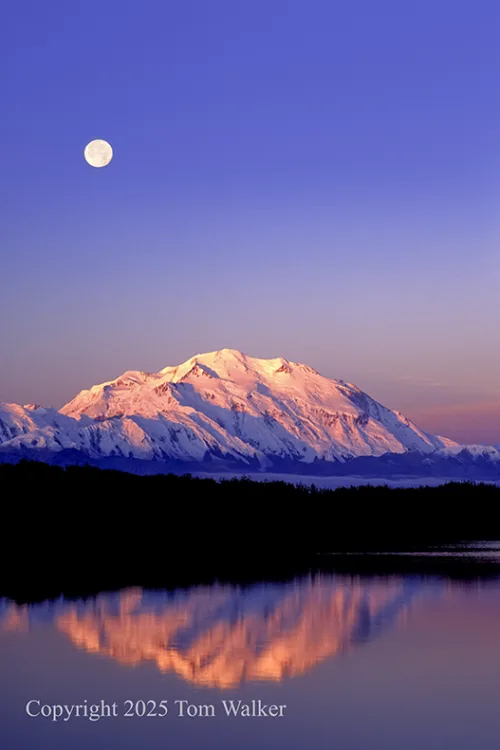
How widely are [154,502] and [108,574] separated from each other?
112 ft

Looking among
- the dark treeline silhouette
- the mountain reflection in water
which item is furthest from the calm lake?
the dark treeline silhouette

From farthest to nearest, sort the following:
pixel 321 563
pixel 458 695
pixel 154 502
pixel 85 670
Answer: pixel 154 502
pixel 321 563
pixel 85 670
pixel 458 695

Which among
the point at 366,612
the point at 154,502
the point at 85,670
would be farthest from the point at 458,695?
the point at 154,502

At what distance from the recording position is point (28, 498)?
269ft

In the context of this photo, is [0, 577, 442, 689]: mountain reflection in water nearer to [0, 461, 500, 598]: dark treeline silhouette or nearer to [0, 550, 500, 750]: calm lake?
[0, 550, 500, 750]: calm lake

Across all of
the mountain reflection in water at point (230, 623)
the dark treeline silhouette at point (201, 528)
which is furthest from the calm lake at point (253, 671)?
the dark treeline silhouette at point (201, 528)

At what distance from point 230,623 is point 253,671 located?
955 cm

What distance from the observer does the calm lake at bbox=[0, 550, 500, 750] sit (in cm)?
2447

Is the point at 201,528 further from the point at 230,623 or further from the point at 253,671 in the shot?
the point at 253,671

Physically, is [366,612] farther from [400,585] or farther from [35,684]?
[35,684]

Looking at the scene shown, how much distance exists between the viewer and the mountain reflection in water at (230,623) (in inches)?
1283

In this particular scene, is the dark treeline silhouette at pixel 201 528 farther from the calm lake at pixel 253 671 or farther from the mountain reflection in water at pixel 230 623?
the calm lake at pixel 253 671

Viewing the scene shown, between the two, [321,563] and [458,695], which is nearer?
[458,695]

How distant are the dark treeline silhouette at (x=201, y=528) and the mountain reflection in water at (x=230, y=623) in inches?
216
